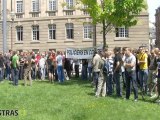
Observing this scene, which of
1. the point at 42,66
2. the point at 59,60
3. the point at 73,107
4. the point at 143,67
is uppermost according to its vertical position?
the point at 59,60

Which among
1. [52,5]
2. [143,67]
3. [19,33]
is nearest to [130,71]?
[143,67]

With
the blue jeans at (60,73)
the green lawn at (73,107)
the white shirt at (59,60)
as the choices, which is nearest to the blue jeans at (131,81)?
the green lawn at (73,107)

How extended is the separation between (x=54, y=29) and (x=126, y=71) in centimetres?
3966

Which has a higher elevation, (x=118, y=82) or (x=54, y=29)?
(x=54, y=29)

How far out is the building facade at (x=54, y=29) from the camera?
53094mm

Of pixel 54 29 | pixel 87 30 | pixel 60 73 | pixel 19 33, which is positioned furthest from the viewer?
pixel 19 33

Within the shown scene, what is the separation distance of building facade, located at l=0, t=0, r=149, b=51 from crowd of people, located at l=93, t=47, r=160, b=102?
3346cm

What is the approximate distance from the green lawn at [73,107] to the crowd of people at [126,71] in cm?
75

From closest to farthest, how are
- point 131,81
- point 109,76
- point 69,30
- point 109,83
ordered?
point 131,81, point 109,83, point 109,76, point 69,30

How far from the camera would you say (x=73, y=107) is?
15305 millimetres

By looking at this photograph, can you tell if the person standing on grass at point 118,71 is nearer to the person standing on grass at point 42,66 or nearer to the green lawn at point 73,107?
the green lawn at point 73,107

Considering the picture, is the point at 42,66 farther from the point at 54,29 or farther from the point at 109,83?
the point at 54,29

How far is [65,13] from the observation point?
5619 cm

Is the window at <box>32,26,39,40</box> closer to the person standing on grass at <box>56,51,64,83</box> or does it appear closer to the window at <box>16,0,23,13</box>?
the window at <box>16,0,23,13</box>
